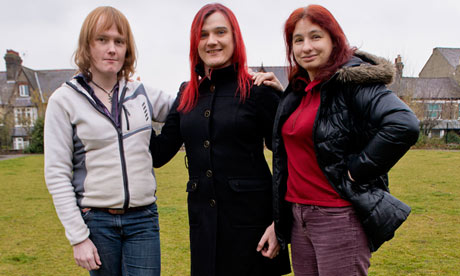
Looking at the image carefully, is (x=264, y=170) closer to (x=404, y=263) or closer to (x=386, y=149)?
(x=386, y=149)

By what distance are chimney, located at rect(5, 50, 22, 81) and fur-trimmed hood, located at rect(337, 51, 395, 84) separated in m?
41.5

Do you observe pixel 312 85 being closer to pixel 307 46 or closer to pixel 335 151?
pixel 307 46

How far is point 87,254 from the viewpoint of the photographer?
2146mm

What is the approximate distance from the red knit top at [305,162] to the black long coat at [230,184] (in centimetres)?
21

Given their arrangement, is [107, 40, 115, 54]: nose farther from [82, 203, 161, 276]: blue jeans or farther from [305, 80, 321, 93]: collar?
[305, 80, 321, 93]: collar

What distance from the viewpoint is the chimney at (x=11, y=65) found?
121 ft

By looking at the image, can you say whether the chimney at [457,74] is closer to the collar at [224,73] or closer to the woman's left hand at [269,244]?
the collar at [224,73]

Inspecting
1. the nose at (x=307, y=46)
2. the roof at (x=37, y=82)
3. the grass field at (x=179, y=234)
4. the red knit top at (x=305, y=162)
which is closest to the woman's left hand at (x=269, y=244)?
the red knit top at (x=305, y=162)

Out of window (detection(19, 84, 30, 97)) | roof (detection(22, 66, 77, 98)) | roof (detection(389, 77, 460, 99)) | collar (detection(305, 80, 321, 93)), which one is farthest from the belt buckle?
window (detection(19, 84, 30, 97))

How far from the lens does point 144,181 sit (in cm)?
233

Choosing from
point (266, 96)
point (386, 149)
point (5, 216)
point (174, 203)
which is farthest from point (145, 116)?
point (5, 216)

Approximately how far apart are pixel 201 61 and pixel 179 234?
13.8 ft

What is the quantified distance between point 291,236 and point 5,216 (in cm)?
769

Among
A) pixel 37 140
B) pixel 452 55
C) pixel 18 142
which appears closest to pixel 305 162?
pixel 37 140
